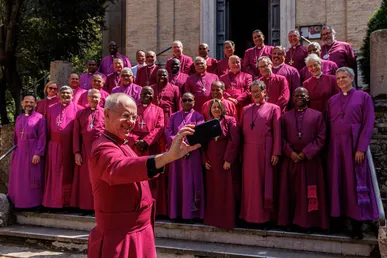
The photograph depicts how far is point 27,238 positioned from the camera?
21.0 feet

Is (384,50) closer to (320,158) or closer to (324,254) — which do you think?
(320,158)

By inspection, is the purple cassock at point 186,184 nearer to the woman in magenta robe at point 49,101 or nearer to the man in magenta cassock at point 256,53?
the man in magenta cassock at point 256,53

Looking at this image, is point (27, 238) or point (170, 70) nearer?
point (27, 238)

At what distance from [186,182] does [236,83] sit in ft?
7.48

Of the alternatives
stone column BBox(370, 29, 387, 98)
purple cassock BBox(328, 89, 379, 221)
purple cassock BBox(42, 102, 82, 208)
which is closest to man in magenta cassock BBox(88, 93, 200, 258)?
purple cassock BBox(328, 89, 379, 221)

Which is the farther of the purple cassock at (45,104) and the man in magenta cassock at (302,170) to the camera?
the purple cassock at (45,104)

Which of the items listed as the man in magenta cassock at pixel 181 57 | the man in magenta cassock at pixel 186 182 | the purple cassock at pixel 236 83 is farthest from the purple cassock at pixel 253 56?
the man in magenta cassock at pixel 186 182

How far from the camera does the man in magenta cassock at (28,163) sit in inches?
274

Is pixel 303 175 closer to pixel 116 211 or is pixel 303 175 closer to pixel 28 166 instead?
pixel 116 211

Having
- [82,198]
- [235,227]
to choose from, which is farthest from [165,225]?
[82,198]

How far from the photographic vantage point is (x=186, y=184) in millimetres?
6012

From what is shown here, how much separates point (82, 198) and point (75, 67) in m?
18.0

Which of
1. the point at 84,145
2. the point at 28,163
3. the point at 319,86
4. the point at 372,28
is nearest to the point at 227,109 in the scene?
the point at 319,86

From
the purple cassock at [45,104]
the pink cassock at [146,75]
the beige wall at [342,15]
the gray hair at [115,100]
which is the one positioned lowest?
the gray hair at [115,100]
